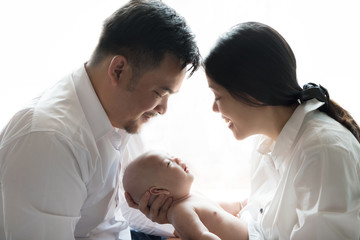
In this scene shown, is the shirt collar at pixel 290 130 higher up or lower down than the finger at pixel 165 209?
higher up

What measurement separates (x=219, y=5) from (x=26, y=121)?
1215 millimetres

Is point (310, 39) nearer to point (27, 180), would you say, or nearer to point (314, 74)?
point (314, 74)

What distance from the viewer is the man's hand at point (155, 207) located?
5.09 ft

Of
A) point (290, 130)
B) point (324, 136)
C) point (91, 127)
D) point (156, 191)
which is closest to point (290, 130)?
point (290, 130)

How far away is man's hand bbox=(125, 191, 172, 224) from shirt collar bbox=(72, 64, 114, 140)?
1.20ft

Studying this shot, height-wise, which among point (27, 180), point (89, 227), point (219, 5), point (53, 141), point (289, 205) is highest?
point (219, 5)

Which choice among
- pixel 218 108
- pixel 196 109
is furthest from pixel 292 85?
pixel 196 109

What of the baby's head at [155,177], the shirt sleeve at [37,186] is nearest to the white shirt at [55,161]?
the shirt sleeve at [37,186]

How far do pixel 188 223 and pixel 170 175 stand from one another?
0.78ft

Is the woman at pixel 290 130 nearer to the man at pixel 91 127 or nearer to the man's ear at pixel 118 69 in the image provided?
the man at pixel 91 127

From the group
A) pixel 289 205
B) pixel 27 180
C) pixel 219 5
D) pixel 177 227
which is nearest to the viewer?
pixel 27 180

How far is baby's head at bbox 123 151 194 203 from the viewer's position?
1.57m

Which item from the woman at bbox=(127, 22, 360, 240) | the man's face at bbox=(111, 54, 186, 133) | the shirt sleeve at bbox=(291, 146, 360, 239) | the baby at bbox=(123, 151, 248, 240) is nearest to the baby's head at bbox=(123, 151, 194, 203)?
the baby at bbox=(123, 151, 248, 240)

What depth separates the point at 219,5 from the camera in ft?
6.45
